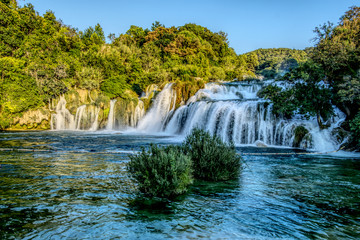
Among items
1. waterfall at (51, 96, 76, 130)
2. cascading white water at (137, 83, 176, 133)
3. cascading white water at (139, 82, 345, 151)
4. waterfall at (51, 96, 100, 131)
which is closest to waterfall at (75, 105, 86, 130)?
waterfall at (51, 96, 100, 131)

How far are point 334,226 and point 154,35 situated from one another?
6132 cm

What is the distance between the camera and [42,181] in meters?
6.40

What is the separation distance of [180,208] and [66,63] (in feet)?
121

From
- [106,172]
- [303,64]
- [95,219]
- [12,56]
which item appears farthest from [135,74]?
[95,219]

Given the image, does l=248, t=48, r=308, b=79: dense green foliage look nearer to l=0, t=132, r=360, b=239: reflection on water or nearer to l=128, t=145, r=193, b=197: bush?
l=0, t=132, r=360, b=239: reflection on water

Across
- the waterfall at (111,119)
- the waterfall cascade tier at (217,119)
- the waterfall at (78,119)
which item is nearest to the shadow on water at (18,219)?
the waterfall cascade tier at (217,119)

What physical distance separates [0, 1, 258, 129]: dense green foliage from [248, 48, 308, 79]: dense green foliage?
1812 centimetres

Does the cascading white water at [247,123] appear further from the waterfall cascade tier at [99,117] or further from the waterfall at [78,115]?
the waterfall at [78,115]

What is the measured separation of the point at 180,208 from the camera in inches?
183

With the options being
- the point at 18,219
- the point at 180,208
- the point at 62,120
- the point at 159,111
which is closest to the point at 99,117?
the point at 62,120

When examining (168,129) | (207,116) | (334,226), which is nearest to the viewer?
(334,226)

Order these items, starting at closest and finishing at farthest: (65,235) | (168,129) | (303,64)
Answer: (65,235), (303,64), (168,129)

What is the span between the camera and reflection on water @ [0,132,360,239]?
3.64 m

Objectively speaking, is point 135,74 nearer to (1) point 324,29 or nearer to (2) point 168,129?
(2) point 168,129
